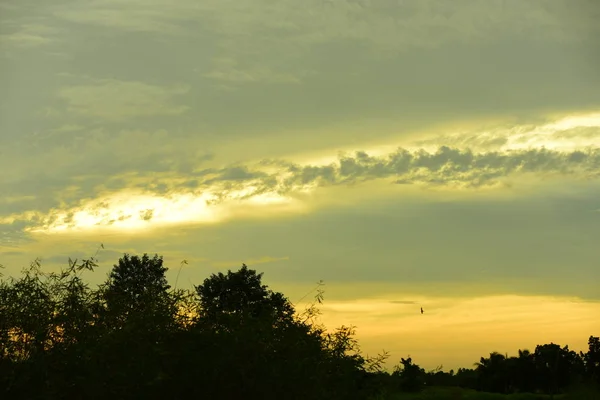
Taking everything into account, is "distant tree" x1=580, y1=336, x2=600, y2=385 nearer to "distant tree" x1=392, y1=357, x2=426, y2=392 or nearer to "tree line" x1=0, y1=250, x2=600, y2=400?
"distant tree" x1=392, y1=357, x2=426, y2=392

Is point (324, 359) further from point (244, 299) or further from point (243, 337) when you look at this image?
point (244, 299)

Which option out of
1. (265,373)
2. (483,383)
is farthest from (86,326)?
(483,383)

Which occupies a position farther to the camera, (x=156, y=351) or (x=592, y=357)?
(x=592, y=357)

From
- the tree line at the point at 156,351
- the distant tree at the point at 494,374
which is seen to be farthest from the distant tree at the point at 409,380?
the tree line at the point at 156,351

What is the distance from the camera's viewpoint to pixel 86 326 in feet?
89.1

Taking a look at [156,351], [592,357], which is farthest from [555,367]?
[156,351]

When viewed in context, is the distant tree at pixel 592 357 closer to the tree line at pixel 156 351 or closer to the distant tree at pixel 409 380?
the distant tree at pixel 409 380

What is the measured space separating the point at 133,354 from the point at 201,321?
3238mm

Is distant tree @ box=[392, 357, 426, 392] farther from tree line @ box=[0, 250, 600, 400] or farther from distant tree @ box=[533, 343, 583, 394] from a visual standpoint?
tree line @ box=[0, 250, 600, 400]

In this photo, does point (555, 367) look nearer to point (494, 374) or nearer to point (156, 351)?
point (494, 374)

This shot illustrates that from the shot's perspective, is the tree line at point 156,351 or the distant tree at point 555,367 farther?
the distant tree at point 555,367

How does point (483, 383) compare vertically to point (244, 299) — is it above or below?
below

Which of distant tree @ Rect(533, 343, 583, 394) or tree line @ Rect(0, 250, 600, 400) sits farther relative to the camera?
distant tree @ Rect(533, 343, 583, 394)

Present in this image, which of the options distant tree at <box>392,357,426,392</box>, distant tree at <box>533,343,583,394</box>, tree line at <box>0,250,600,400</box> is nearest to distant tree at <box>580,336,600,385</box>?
distant tree at <box>533,343,583,394</box>
